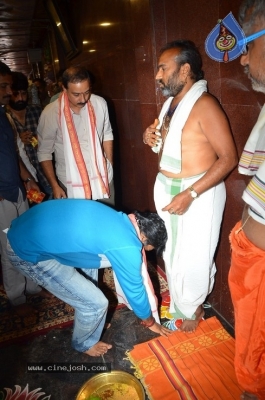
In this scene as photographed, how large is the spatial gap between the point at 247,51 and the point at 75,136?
6.10 ft

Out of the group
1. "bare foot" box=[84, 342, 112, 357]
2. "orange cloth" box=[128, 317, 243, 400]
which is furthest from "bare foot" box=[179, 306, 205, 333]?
"bare foot" box=[84, 342, 112, 357]

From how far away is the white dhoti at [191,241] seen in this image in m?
1.97

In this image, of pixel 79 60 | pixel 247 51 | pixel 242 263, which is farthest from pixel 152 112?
pixel 79 60

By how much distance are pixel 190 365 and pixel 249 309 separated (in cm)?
89

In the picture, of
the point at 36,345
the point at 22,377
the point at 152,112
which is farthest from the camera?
the point at 152,112

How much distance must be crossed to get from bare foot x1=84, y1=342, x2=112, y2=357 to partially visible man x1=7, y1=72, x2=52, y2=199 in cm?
200

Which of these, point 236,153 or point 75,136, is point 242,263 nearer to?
point 236,153

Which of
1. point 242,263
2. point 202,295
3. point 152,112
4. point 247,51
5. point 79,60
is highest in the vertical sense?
point 79,60

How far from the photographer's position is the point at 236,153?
71.6 inches

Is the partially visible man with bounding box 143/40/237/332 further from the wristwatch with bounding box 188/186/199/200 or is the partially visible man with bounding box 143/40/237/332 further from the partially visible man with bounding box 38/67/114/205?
the partially visible man with bounding box 38/67/114/205

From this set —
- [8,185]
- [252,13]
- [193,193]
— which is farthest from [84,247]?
[252,13]

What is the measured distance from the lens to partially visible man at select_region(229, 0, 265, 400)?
1.18 metres

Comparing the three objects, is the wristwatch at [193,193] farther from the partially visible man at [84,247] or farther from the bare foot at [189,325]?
the bare foot at [189,325]

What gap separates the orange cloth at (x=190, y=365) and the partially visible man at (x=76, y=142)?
4.86 ft
